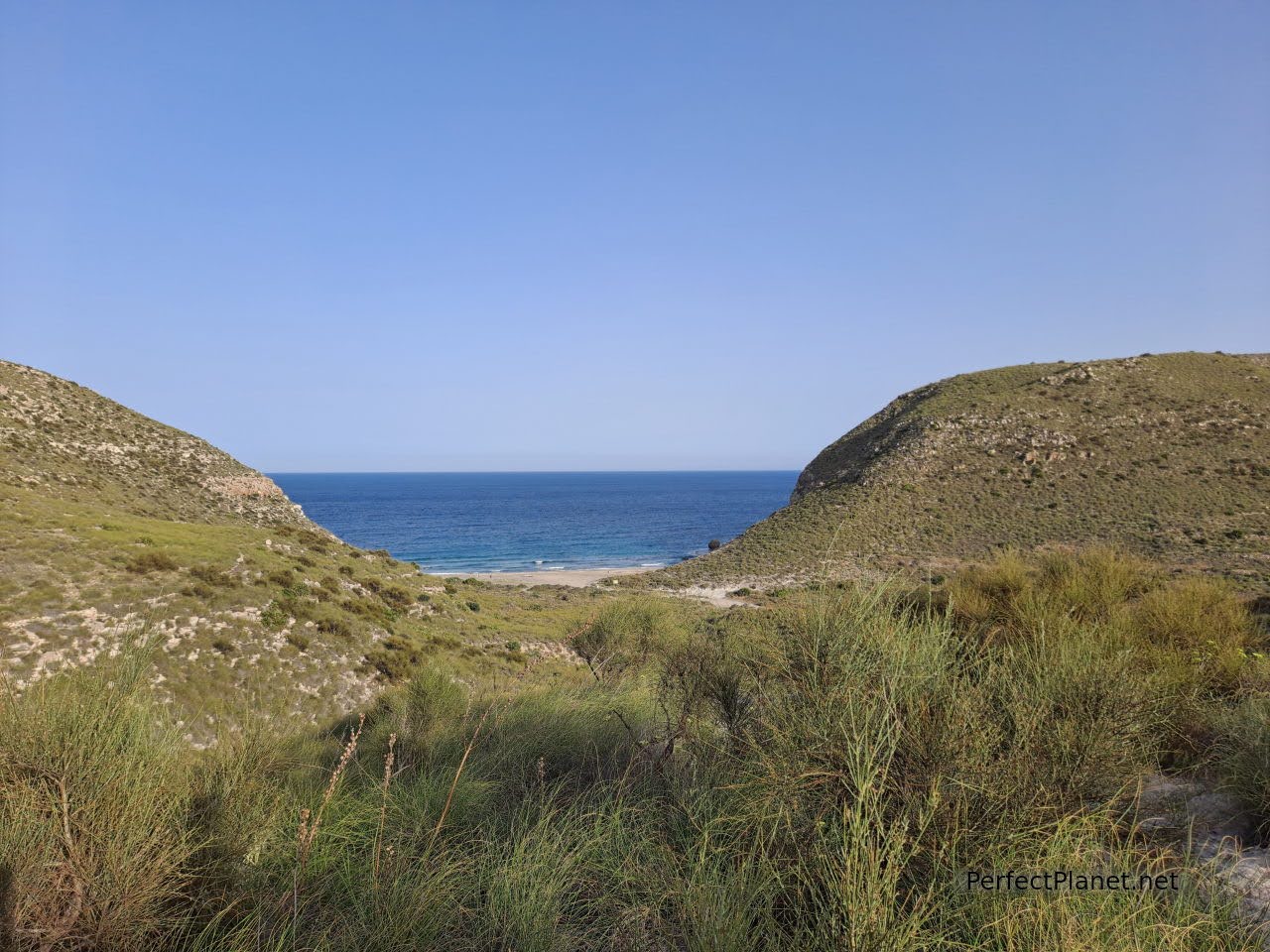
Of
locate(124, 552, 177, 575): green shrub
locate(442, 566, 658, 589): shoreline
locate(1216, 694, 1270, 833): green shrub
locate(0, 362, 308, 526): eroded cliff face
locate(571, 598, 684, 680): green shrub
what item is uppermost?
locate(0, 362, 308, 526): eroded cliff face

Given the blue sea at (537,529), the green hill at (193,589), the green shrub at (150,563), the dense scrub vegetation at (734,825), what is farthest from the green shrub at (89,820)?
the blue sea at (537,529)

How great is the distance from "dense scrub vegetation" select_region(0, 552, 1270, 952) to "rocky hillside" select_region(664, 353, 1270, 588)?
29902 mm

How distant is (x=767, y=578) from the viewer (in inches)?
1663

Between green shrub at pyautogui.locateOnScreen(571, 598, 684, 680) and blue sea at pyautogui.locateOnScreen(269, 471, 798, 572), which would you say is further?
blue sea at pyautogui.locateOnScreen(269, 471, 798, 572)

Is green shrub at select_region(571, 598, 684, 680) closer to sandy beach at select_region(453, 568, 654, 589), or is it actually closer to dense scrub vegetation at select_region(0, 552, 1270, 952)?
dense scrub vegetation at select_region(0, 552, 1270, 952)

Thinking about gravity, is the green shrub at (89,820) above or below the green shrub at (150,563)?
above

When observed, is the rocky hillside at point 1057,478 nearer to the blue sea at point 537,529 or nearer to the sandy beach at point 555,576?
the sandy beach at point 555,576

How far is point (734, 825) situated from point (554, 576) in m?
55.9

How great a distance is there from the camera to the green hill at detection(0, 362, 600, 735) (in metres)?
15.6

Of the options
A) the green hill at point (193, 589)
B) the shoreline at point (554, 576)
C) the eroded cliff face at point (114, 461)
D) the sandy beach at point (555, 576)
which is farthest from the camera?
the sandy beach at point (555, 576)

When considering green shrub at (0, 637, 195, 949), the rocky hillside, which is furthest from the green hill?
the rocky hillside

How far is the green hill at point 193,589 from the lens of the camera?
15.6 meters

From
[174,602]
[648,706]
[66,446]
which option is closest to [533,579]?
[66,446]

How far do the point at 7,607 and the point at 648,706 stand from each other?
16.4 metres
